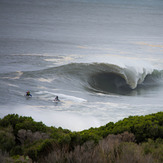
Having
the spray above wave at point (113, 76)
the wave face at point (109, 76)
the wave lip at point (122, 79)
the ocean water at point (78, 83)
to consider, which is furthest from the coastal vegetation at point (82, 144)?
the spray above wave at point (113, 76)

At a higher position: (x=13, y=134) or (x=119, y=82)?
(x=119, y=82)

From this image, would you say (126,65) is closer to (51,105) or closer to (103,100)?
(103,100)

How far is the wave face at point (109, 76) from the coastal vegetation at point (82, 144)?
1635cm

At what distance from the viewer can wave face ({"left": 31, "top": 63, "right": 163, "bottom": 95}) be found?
27.0 meters

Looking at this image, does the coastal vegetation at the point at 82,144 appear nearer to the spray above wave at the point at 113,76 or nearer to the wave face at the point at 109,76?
the wave face at the point at 109,76

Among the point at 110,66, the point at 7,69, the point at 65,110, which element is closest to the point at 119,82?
the point at 110,66

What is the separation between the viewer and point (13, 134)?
7742 mm

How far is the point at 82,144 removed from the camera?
6.84 m

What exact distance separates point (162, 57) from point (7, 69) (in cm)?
2267

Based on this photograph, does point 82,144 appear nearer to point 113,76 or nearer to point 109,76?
point 109,76

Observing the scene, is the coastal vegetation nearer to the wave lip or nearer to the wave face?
the wave face

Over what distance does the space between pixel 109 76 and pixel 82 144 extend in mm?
23645

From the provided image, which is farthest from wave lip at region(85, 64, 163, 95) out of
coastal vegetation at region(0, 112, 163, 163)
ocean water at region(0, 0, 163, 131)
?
coastal vegetation at region(0, 112, 163, 163)

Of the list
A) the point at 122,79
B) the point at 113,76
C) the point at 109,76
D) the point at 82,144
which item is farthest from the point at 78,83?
the point at 82,144
